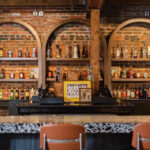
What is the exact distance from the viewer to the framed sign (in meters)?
3.68

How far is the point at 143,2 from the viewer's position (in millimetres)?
4941

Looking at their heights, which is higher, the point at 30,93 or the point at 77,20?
the point at 77,20

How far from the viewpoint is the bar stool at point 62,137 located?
5.70 feet

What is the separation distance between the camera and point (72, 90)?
3691mm

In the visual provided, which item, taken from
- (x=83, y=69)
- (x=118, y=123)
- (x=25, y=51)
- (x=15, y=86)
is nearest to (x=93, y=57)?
(x=83, y=69)

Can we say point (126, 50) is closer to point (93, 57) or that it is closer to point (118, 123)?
point (93, 57)

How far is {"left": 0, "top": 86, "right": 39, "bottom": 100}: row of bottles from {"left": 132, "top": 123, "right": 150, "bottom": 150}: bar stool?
3361 mm

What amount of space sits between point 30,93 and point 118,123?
320cm

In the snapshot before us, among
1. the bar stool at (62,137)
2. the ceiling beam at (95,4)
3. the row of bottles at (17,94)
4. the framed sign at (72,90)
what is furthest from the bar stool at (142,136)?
the row of bottles at (17,94)

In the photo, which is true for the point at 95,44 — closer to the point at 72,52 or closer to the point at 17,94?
the point at 72,52

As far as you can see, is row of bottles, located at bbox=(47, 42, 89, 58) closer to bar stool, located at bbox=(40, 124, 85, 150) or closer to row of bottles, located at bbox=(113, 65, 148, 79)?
row of bottles, located at bbox=(113, 65, 148, 79)

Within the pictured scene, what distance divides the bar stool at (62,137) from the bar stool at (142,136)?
44 cm

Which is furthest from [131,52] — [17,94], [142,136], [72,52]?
[142,136]

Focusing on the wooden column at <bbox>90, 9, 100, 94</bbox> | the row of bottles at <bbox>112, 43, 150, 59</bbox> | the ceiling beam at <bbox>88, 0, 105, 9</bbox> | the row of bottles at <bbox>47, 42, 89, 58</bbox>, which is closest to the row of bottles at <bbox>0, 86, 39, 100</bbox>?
the row of bottles at <bbox>47, 42, 89, 58</bbox>
